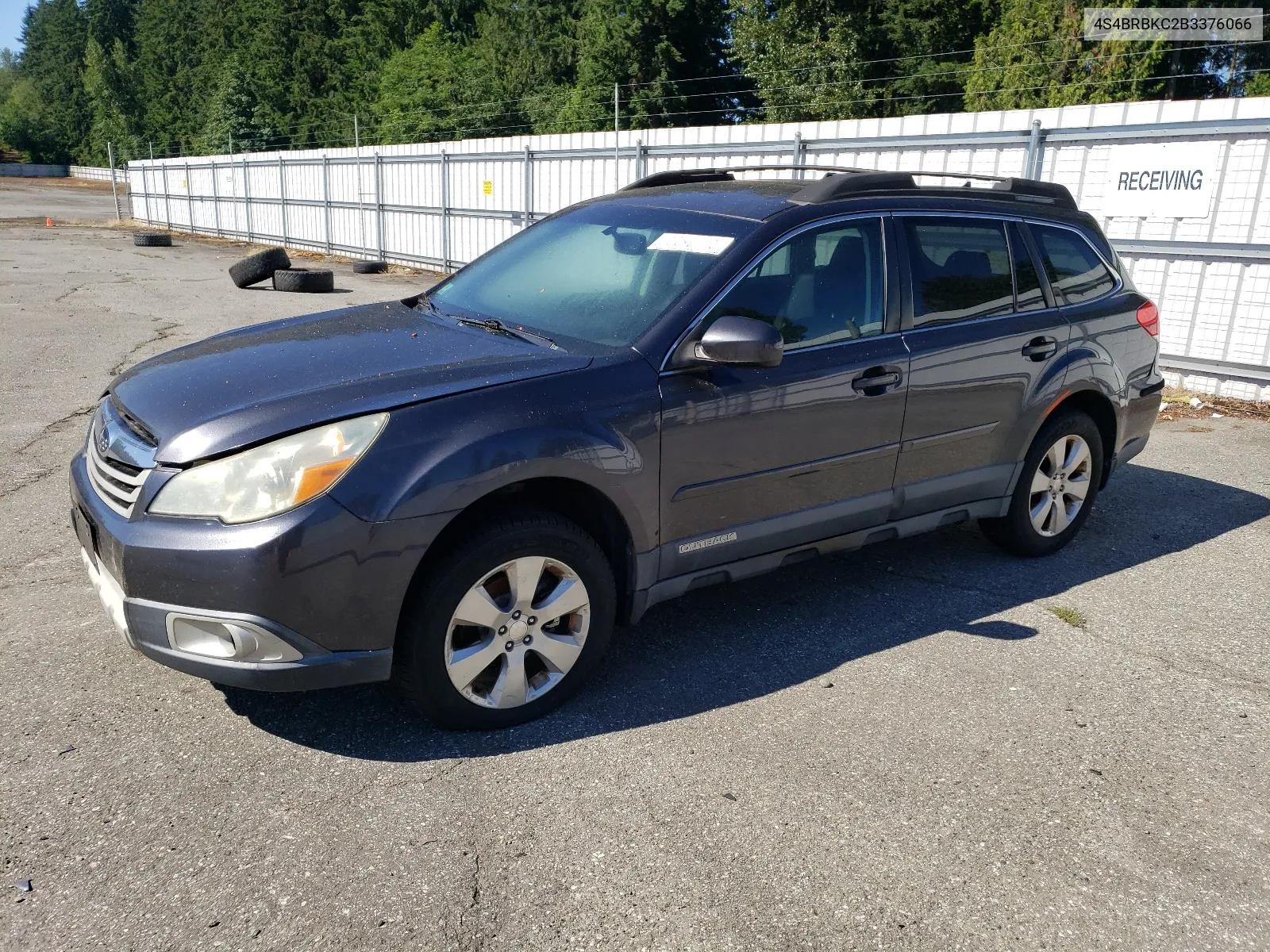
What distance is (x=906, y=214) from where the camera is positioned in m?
4.34

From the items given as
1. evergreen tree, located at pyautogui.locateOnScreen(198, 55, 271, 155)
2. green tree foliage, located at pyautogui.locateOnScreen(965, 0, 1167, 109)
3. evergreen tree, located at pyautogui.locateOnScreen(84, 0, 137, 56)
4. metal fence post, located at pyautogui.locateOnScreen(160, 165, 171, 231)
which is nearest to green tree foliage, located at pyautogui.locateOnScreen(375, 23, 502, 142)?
evergreen tree, located at pyautogui.locateOnScreen(198, 55, 271, 155)

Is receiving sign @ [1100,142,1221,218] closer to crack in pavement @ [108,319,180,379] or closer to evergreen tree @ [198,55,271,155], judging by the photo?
crack in pavement @ [108,319,180,379]

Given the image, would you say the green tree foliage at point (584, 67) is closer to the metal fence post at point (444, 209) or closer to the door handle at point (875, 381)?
the metal fence post at point (444, 209)

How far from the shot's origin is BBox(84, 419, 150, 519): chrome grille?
306 cm

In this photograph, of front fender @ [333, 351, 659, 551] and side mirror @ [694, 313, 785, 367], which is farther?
side mirror @ [694, 313, 785, 367]

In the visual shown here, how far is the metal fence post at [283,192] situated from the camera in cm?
2698

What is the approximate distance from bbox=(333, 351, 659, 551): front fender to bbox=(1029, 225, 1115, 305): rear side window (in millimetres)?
2551

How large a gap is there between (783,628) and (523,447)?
1652mm

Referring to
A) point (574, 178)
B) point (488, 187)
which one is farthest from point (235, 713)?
point (488, 187)

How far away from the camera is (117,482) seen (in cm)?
316

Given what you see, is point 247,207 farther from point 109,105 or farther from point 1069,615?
point 109,105

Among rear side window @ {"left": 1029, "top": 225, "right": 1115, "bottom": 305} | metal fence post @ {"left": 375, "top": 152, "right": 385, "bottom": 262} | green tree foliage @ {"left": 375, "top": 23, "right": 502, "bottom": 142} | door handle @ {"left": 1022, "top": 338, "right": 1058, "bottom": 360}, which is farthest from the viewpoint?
green tree foliage @ {"left": 375, "top": 23, "right": 502, "bottom": 142}

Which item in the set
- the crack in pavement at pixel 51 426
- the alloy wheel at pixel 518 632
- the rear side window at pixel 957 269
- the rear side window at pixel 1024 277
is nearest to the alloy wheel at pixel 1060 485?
the rear side window at pixel 1024 277

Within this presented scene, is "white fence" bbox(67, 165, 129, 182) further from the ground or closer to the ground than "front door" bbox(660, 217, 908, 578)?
closer to the ground
